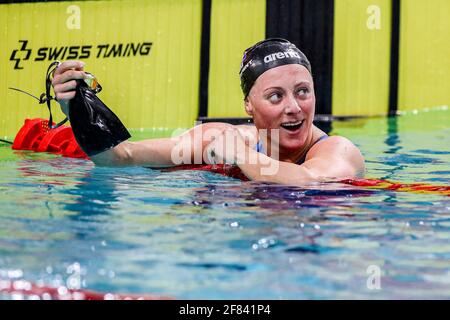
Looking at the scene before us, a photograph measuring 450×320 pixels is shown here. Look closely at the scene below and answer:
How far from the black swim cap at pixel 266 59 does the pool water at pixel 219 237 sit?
62cm

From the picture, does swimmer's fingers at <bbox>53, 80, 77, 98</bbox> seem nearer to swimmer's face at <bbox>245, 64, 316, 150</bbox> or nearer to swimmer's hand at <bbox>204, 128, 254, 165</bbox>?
swimmer's hand at <bbox>204, 128, 254, 165</bbox>

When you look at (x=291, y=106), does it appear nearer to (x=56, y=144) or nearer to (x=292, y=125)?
(x=292, y=125)

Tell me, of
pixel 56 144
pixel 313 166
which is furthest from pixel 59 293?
pixel 56 144

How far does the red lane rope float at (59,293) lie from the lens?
2479 mm

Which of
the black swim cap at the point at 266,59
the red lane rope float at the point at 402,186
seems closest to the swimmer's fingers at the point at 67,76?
the black swim cap at the point at 266,59

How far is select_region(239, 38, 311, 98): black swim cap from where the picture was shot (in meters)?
4.86

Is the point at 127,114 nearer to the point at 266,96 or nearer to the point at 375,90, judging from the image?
the point at 375,90

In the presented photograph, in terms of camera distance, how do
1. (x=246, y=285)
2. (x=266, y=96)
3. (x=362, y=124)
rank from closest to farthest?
(x=246, y=285) → (x=266, y=96) → (x=362, y=124)

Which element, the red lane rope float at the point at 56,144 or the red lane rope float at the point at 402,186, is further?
the red lane rope float at the point at 56,144

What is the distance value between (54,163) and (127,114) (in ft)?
14.5

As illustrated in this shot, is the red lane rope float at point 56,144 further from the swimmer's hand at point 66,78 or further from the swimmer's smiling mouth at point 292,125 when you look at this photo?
the swimmer's hand at point 66,78
